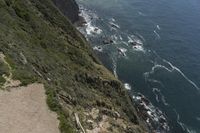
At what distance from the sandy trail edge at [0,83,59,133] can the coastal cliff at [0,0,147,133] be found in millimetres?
740

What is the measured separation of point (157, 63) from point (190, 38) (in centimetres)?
2321

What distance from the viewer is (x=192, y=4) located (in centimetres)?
15812

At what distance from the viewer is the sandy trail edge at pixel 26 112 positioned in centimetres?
3203

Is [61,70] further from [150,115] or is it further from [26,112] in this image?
[150,115]

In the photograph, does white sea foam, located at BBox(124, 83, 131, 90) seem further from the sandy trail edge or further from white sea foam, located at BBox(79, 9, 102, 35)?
the sandy trail edge

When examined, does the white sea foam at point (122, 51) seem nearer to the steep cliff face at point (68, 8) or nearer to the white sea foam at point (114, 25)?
the white sea foam at point (114, 25)

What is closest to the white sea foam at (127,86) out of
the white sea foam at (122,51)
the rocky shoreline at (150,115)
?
the rocky shoreline at (150,115)

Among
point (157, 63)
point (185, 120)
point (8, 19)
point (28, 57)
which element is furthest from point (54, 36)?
point (157, 63)

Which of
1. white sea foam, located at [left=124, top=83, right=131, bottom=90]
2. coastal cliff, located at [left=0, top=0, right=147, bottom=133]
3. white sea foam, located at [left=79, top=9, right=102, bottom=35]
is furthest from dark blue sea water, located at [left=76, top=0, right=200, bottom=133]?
coastal cliff, located at [left=0, top=0, right=147, bottom=133]

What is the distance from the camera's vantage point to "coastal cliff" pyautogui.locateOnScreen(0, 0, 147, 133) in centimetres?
3959

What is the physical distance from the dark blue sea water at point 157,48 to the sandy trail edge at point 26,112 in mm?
55385

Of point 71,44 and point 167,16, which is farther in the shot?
point 167,16

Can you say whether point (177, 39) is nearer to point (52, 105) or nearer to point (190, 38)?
point (190, 38)

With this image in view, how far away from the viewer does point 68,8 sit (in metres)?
117
